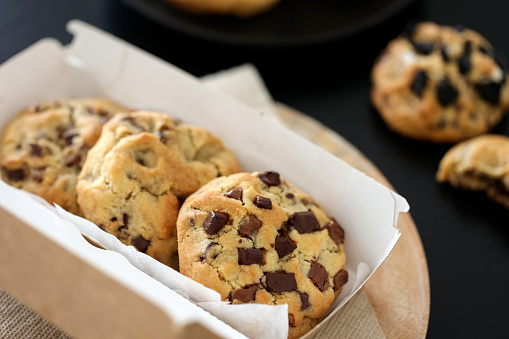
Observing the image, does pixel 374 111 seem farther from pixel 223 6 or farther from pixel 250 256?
pixel 250 256

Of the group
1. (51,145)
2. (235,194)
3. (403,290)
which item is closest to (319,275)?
A: (235,194)

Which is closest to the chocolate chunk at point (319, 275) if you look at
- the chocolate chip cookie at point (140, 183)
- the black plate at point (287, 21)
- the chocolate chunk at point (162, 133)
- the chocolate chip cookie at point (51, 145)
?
the chocolate chip cookie at point (140, 183)

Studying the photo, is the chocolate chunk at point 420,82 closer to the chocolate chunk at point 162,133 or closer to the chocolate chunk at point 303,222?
the chocolate chunk at point 303,222

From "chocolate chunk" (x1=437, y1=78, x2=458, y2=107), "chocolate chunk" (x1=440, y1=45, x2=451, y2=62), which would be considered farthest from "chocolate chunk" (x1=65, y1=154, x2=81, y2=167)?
"chocolate chunk" (x1=440, y1=45, x2=451, y2=62)

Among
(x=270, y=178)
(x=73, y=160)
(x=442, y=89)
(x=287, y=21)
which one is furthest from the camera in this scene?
(x=287, y=21)

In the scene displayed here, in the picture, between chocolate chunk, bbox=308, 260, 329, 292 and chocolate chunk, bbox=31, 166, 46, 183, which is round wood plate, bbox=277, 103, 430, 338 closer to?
Result: chocolate chunk, bbox=308, 260, 329, 292
